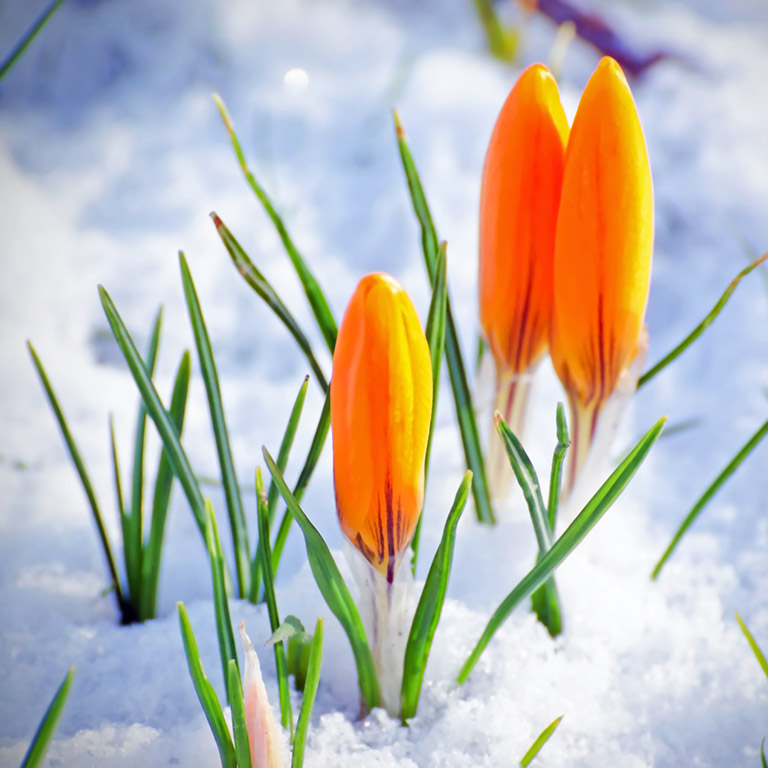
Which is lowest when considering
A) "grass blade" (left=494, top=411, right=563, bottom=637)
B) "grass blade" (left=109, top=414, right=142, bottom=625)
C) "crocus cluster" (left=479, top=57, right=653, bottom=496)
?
"grass blade" (left=109, top=414, right=142, bottom=625)

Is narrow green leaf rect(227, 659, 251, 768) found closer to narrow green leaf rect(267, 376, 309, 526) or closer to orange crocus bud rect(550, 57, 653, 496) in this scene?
narrow green leaf rect(267, 376, 309, 526)

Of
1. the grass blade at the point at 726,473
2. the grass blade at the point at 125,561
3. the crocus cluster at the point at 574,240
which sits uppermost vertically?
the crocus cluster at the point at 574,240

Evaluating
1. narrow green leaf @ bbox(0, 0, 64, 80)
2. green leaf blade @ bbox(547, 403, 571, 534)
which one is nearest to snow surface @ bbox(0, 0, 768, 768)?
green leaf blade @ bbox(547, 403, 571, 534)

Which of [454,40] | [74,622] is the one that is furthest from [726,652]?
[454,40]

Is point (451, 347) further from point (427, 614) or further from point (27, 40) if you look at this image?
point (27, 40)

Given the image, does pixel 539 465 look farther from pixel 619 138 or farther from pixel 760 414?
pixel 619 138

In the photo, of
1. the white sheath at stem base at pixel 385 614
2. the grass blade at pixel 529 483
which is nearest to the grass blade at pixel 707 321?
the grass blade at pixel 529 483

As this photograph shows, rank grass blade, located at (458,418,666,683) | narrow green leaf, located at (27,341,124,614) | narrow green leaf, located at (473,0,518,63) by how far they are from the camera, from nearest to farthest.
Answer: grass blade, located at (458,418,666,683)
narrow green leaf, located at (27,341,124,614)
narrow green leaf, located at (473,0,518,63)

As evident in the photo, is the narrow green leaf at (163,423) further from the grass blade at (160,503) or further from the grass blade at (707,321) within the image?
the grass blade at (707,321)
